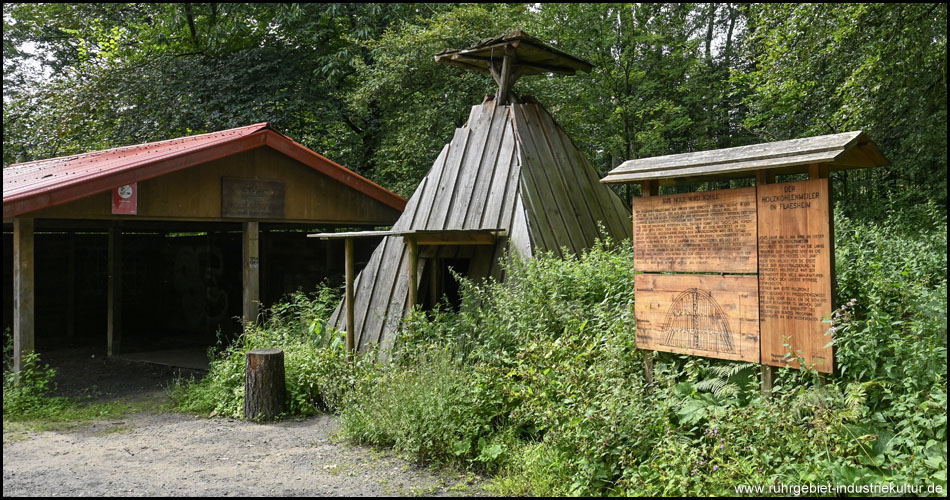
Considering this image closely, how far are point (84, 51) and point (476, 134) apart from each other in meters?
17.1

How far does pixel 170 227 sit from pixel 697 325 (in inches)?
465

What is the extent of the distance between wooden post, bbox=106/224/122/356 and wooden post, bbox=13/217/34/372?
4.26 meters

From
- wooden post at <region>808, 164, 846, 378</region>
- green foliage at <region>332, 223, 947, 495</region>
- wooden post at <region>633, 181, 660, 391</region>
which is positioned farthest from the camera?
wooden post at <region>633, 181, 660, 391</region>

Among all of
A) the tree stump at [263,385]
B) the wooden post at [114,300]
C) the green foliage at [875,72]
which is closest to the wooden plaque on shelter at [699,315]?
the tree stump at [263,385]

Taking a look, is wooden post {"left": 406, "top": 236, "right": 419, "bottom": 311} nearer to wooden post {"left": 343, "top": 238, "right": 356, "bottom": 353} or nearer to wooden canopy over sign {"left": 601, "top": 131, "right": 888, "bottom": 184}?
wooden post {"left": 343, "top": 238, "right": 356, "bottom": 353}

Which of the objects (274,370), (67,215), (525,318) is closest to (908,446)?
(525,318)

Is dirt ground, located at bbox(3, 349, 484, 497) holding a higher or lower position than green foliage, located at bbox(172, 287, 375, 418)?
lower

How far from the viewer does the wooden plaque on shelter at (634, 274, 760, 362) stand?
523cm

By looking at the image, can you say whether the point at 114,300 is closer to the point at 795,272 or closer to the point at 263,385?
the point at 263,385

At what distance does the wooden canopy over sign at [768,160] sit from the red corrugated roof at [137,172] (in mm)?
6160

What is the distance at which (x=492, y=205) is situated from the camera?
889 cm

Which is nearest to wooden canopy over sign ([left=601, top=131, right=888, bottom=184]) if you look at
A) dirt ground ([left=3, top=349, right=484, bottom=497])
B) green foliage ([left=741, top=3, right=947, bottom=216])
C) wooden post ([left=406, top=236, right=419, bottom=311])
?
wooden post ([left=406, top=236, right=419, bottom=311])

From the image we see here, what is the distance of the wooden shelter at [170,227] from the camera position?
8930mm

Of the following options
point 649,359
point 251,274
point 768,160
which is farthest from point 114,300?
point 768,160
